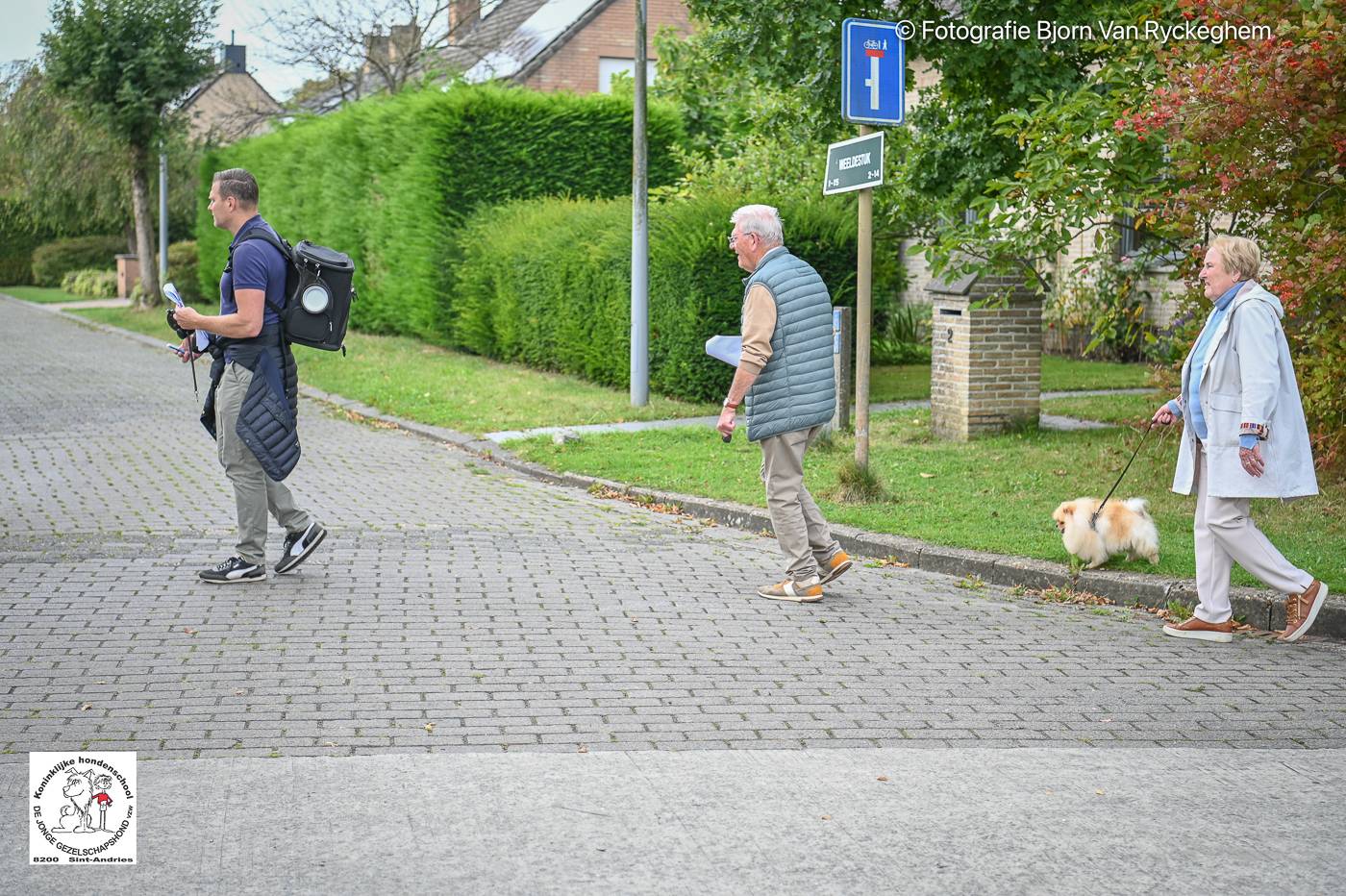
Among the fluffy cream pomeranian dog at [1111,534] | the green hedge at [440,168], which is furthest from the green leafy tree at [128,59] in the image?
the fluffy cream pomeranian dog at [1111,534]

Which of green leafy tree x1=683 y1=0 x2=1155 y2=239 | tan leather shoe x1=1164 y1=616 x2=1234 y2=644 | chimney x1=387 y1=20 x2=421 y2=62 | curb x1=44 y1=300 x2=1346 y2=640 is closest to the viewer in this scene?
tan leather shoe x1=1164 y1=616 x2=1234 y2=644

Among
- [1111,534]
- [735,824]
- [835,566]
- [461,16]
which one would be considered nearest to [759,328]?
[835,566]

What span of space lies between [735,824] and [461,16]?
35.0m

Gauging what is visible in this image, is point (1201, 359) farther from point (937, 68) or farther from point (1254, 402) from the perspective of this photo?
point (937, 68)

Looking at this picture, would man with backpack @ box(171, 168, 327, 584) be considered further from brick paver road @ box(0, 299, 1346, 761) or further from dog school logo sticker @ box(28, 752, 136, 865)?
dog school logo sticker @ box(28, 752, 136, 865)

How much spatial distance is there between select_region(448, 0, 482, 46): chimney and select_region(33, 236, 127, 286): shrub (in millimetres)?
20432

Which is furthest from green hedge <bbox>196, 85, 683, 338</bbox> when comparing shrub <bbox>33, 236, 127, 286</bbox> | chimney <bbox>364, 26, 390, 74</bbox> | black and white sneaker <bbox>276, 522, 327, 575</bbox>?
shrub <bbox>33, 236, 127, 286</bbox>

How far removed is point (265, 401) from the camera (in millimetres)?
7562

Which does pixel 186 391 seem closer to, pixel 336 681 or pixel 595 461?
pixel 595 461

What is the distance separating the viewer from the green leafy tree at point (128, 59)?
108 feet

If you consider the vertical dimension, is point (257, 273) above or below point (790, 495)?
above

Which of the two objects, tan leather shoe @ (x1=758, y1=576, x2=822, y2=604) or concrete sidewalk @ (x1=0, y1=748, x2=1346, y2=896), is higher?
tan leather shoe @ (x1=758, y1=576, x2=822, y2=604)

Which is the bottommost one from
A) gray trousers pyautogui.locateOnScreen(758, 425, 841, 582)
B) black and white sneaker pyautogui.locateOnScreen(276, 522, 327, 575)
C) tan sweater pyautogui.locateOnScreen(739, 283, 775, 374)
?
black and white sneaker pyautogui.locateOnScreen(276, 522, 327, 575)

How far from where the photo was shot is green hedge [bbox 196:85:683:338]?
2275cm
